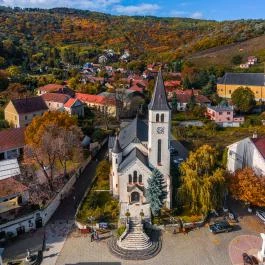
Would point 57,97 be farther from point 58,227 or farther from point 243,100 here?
point 58,227

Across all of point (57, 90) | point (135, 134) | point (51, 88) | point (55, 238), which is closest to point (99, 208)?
point (55, 238)

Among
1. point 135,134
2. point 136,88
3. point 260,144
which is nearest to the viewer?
point 260,144

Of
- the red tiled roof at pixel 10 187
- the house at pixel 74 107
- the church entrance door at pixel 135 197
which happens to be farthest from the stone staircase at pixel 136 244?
the house at pixel 74 107

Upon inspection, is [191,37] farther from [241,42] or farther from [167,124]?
[167,124]

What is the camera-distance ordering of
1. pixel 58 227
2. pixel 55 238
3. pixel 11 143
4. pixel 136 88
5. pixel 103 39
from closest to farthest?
pixel 55 238
pixel 58 227
pixel 11 143
pixel 136 88
pixel 103 39

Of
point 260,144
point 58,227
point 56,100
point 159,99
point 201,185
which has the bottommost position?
point 58,227

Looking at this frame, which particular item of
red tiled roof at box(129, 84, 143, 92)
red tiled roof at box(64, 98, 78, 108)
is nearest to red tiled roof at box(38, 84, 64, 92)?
red tiled roof at box(64, 98, 78, 108)
